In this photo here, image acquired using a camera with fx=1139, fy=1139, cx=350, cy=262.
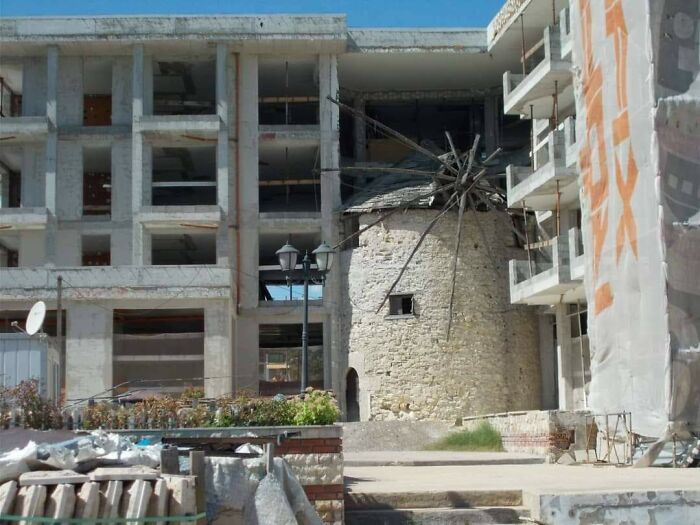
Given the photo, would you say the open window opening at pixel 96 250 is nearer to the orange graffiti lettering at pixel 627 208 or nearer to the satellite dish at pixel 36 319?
the satellite dish at pixel 36 319

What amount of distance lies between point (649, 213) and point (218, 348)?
17.5 metres

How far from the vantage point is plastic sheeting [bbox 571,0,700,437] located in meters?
18.9

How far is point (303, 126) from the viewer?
3775 cm

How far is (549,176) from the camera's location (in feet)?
90.6

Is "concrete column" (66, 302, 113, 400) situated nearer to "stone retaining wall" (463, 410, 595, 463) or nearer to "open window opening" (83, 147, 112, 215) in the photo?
"open window opening" (83, 147, 112, 215)

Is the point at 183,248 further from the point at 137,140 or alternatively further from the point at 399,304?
the point at 399,304

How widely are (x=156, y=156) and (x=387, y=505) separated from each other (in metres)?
30.2

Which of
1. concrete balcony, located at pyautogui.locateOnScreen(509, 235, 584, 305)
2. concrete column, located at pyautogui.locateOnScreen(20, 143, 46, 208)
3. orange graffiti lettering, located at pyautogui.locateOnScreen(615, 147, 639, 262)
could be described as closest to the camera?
orange graffiti lettering, located at pyautogui.locateOnScreen(615, 147, 639, 262)

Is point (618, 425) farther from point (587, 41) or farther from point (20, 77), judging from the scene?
point (20, 77)

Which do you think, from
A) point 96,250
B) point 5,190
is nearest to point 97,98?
point 5,190

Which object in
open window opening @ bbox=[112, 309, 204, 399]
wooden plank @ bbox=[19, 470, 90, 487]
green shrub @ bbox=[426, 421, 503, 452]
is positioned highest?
open window opening @ bbox=[112, 309, 204, 399]

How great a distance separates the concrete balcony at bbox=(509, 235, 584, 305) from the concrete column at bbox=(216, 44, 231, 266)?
10.0m

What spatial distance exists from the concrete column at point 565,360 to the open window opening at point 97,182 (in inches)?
Result: 668

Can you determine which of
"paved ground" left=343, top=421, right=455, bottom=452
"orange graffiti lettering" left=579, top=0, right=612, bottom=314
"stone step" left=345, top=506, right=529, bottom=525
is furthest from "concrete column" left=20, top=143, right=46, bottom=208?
"stone step" left=345, top=506, right=529, bottom=525
